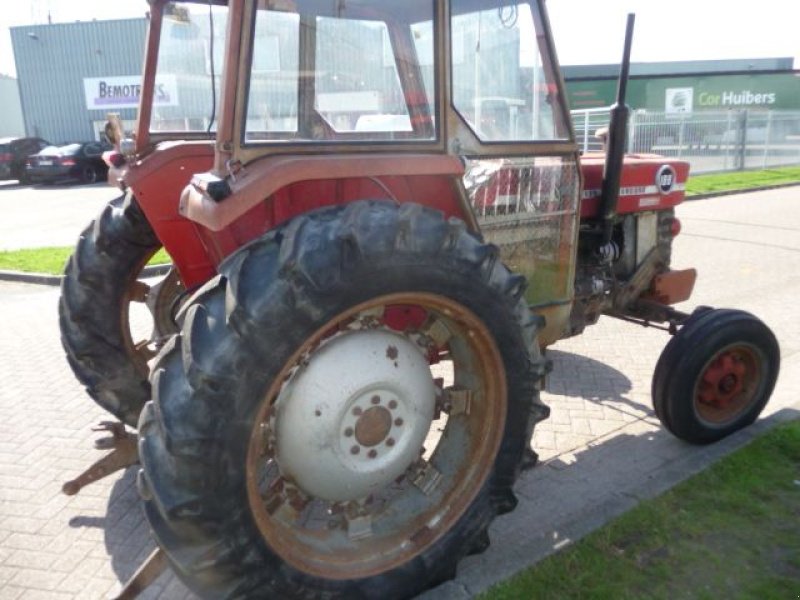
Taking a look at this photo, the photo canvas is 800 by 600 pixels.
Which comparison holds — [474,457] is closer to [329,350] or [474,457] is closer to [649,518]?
[329,350]

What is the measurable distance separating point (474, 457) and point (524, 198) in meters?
1.15

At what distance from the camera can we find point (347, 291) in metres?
2.13

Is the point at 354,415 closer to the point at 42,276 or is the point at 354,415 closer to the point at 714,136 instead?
the point at 42,276

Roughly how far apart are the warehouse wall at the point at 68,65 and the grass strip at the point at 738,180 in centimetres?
2071

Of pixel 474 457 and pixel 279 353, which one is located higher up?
pixel 279 353

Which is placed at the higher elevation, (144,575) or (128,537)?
(144,575)

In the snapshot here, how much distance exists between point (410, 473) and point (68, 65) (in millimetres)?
30371

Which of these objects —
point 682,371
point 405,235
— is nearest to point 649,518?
point 682,371

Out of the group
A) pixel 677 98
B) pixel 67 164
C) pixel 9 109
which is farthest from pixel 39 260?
pixel 9 109

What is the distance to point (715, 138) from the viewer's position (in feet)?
60.9

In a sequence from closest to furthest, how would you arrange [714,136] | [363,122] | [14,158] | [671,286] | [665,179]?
[363,122] < [665,179] < [671,286] < [714,136] < [14,158]

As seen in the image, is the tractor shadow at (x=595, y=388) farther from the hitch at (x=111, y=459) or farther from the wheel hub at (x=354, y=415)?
the hitch at (x=111, y=459)

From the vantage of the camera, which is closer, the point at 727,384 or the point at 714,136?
the point at 727,384

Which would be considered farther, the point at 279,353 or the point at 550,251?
the point at 550,251
